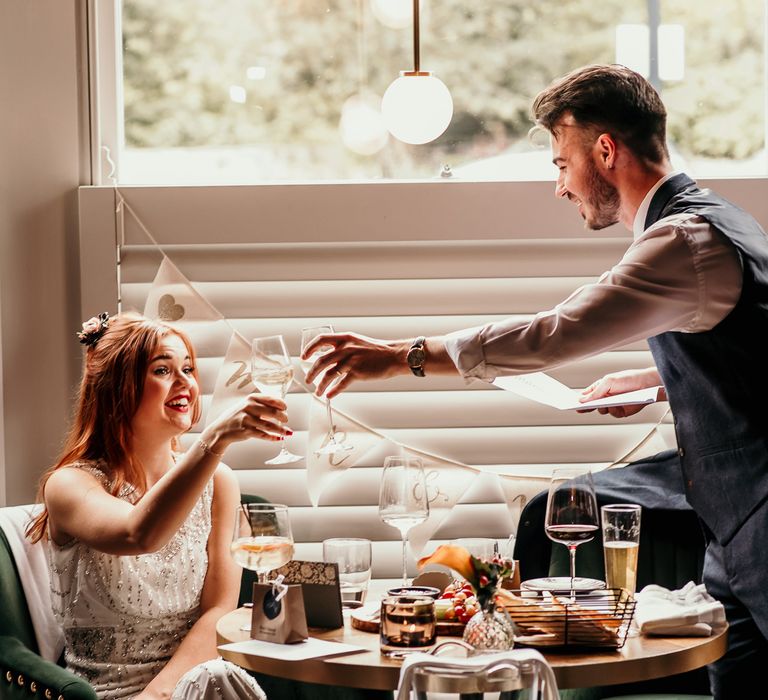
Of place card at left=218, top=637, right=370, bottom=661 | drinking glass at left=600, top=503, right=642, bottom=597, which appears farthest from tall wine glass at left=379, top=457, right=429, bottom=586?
drinking glass at left=600, top=503, right=642, bottom=597

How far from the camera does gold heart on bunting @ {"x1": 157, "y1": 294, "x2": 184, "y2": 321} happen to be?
11.1ft

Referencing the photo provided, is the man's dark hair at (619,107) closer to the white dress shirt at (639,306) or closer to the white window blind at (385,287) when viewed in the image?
the white dress shirt at (639,306)

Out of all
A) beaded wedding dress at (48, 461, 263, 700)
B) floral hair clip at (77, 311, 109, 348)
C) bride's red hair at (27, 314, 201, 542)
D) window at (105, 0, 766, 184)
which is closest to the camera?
beaded wedding dress at (48, 461, 263, 700)

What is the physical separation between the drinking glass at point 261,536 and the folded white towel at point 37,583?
3.17 ft

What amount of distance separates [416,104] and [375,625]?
1.59 m

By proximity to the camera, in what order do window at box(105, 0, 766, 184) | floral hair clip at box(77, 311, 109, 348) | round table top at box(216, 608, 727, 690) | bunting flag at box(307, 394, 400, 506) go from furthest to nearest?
window at box(105, 0, 766, 184) < bunting flag at box(307, 394, 400, 506) < floral hair clip at box(77, 311, 109, 348) < round table top at box(216, 608, 727, 690)

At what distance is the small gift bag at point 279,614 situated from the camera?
6.77 feet

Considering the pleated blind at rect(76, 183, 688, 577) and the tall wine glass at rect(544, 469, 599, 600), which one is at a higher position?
the pleated blind at rect(76, 183, 688, 577)

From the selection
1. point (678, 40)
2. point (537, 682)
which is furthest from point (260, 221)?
point (537, 682)

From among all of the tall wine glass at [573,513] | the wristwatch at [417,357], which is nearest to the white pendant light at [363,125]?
the wristwatch at [417,357]

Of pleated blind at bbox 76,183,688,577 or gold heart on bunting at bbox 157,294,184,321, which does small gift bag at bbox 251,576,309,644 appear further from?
gold heart on bunting at bbox 157,294,184,321

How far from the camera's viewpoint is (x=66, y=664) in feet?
8.84

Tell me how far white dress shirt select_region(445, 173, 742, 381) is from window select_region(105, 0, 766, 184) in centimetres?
139

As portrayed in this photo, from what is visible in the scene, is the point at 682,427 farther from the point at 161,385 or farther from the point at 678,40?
the point at 678,40
